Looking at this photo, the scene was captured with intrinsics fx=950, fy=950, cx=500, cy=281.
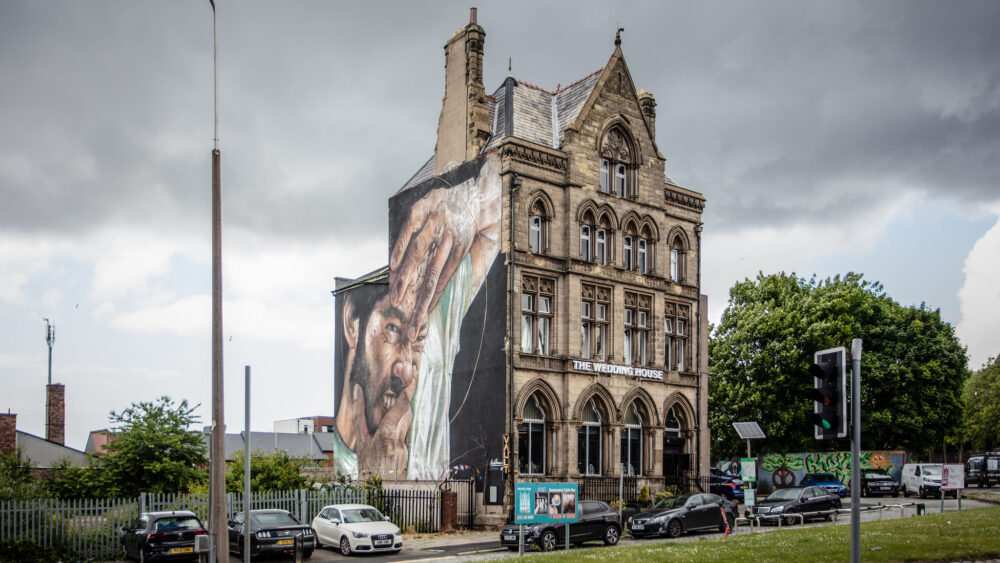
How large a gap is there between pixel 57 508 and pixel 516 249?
18.6 metres

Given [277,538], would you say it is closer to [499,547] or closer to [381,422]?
[499,547]

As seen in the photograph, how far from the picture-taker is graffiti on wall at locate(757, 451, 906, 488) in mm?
56375

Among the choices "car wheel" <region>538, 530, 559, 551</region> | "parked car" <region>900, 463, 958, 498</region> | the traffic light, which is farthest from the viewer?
"parked car" <region>900, 463, 958, 498</region>

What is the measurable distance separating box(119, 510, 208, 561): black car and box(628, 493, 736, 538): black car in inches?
561

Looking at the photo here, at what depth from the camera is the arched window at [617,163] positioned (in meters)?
41.6

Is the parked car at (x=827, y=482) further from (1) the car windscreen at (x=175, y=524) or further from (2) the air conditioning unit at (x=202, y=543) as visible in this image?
(2) the air conditioning unit at (x=202, y=543)

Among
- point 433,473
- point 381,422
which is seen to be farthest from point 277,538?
point 381,422

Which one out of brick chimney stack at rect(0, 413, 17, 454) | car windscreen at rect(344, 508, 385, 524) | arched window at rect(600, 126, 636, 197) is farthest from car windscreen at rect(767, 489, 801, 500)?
brick chimney stack at rect(0, 413, 17, 454)

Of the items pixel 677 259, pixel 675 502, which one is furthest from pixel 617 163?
pixel 675 502

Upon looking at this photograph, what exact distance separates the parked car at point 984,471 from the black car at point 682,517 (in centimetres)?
3243

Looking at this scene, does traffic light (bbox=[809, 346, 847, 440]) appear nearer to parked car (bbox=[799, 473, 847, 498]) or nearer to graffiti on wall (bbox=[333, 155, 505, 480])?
graffiti on wall (bbox=[333, 155, 505, 480])

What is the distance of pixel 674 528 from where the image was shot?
31.8 meters

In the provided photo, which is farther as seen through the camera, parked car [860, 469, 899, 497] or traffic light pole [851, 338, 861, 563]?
parked car [860, 469, 899, 497]

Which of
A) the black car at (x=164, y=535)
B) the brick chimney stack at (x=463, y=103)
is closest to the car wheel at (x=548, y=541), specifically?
the black car at (x=164, y=535)
